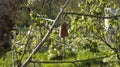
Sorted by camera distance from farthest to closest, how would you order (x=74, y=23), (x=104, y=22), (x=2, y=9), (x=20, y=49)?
(x=104, y=22) → (x=74, y=23) → (x=20, y=49) → (x=2, y=9)

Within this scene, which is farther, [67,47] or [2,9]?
[67,47]

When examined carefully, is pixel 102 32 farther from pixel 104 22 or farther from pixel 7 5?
pixel 7 5

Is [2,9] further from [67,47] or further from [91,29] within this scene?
[91,29]

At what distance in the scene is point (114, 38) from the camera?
4988 mm

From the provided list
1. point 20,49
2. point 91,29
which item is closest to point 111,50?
point 91,29

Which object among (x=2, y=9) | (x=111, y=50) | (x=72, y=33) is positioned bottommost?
(x=111, y=50)

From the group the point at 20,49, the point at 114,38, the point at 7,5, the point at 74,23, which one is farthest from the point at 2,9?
the point at 114,38

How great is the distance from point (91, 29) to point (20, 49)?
4.15 ft

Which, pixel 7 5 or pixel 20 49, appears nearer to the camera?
pixel 7 5

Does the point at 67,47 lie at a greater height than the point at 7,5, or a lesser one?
lesser

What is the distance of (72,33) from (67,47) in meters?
0.54

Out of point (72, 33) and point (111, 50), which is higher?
point (72, 33)

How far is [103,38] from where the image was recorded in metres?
4.93

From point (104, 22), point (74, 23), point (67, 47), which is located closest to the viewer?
point (67, 47)
